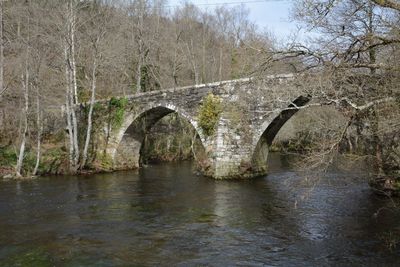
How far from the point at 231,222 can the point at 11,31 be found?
708 inches

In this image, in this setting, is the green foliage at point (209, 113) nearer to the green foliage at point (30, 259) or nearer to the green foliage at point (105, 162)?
the green foliage at point (105, 162)

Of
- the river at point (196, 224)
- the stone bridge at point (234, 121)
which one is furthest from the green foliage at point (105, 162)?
the river at point (196, 224)

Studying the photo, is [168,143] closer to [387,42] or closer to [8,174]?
[8,174]

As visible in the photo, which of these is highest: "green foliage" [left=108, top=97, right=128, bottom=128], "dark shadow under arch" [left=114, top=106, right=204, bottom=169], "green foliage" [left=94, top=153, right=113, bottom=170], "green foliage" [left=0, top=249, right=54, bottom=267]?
"green foliage" [left=108, top=97, right=128, bottom=128]

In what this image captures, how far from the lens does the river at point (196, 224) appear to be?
8.80 m

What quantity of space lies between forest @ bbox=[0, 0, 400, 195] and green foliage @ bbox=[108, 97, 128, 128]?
1084mm

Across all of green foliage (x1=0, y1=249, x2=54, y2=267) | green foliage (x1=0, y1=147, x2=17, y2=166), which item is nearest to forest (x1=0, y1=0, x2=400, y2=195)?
green foliage (x1=0, y1=147, x2=17, y2=166)

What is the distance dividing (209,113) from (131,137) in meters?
5.86

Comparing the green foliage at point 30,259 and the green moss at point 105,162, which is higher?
the green moss at point 105,162

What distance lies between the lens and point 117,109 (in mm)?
22781

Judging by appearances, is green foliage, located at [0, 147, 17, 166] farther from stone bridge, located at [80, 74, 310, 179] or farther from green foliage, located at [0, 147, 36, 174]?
stone bridge, located at [80, 74, 310, 179]

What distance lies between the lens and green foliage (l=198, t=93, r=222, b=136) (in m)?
18.8

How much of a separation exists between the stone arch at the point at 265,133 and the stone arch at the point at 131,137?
16.6 ft

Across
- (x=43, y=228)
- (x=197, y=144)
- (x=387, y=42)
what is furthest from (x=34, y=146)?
(x=387, y=42)
